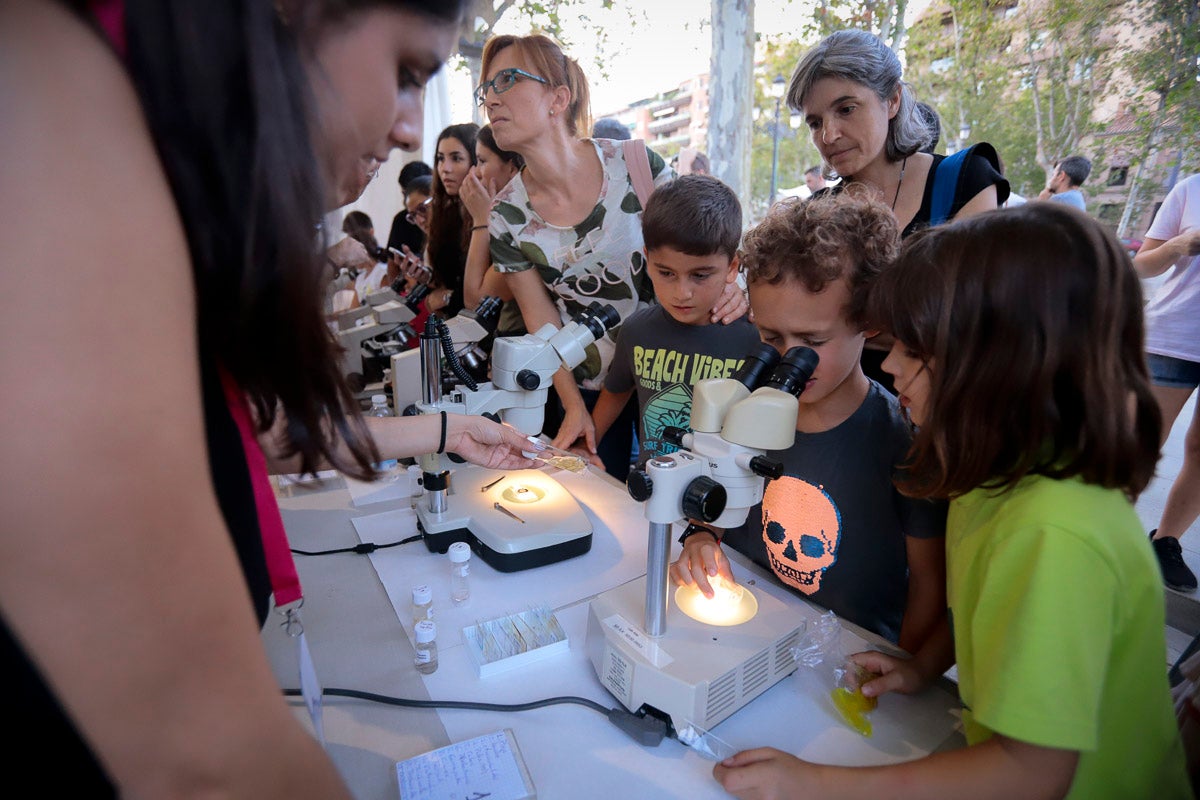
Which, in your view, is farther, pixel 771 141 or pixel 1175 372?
pixel 771 141

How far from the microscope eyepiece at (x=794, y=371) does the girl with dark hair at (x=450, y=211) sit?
212 centimetres

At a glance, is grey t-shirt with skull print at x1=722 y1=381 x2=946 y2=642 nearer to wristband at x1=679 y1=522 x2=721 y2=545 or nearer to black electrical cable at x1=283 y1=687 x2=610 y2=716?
wristband at x1=679 y1=522 x2=721 y2=545

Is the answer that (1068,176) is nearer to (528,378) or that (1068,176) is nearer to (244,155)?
(528,378)

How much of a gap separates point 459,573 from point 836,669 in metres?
A: 0.64

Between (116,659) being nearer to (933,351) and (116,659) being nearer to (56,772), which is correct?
(56,772)

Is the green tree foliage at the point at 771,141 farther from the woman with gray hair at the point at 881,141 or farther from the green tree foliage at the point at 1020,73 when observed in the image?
the woman with gray hair at the point at 881,141

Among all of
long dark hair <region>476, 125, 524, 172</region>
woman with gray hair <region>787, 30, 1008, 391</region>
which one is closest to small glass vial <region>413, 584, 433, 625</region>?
woman with gray hair <region>787, 30, 1008, 391</region>

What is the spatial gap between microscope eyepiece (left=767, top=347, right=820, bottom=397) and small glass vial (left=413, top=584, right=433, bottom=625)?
634 mm

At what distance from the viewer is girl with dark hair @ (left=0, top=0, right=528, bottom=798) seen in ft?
0.93

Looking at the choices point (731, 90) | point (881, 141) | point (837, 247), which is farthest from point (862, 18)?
point (837, 247)

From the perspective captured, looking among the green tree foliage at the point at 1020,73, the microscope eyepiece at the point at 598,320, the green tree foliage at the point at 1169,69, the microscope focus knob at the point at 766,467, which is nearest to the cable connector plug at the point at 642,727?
the microscope focus knob at the point at 766,467

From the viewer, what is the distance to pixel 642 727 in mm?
782

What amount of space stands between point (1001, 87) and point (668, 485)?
3.23 metres

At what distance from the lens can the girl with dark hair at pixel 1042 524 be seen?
25.0 inches
